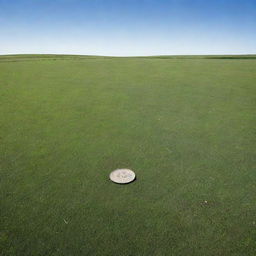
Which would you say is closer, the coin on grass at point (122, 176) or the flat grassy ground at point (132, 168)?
the flat grassy ground at point (132, 168)

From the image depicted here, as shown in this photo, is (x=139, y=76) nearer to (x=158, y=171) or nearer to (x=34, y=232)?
(x=158, y=171)

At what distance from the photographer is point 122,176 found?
12.6 feet

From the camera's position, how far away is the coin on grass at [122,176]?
3746 millimetres

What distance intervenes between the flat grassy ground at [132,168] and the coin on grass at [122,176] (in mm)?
107

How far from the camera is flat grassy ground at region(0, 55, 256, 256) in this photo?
108 inches

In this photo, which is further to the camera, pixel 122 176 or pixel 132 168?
pixel 132 168

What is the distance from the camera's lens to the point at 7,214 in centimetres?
310

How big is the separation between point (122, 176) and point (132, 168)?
0.34 meters

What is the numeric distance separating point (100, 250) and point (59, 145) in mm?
2739

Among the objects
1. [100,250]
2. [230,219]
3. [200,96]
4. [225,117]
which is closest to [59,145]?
[100,250]

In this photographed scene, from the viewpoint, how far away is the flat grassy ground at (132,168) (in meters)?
2.74

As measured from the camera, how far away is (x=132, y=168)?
4129mm

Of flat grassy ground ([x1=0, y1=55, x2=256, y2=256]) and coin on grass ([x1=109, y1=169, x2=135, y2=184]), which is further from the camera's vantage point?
coin on grass ([x1=109, y1=169, x2=135, y2=184])

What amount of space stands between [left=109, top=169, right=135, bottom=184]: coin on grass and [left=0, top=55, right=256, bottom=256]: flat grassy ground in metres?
0.11
